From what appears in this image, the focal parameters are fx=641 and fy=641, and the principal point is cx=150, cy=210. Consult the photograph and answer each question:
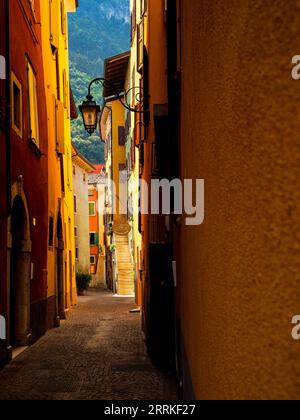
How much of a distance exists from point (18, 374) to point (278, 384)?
8579 millimetres

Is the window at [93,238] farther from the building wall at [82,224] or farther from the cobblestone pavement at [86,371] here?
the cobblestone pavement at [86,371]

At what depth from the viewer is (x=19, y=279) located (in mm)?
12672

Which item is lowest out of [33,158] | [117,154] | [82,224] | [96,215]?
[82,224]

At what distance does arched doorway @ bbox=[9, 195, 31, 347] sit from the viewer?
1256 cm

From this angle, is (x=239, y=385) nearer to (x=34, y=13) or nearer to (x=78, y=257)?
(x=34, y=13)

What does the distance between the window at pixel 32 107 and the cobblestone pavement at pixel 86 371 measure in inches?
173

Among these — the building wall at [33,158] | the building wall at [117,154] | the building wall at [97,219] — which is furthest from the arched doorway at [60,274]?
the building wall at [97,219]

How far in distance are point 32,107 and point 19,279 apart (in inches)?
151

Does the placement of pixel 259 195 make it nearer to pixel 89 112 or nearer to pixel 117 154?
pixel 89 112

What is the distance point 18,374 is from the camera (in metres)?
9.48

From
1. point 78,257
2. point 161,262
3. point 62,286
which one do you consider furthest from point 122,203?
point 161,262

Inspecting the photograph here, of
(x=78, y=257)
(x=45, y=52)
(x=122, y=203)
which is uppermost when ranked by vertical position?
(x=45, y=52)

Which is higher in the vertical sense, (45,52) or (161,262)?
(45,52)

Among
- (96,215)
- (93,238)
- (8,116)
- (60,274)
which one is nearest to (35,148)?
(8,116)
